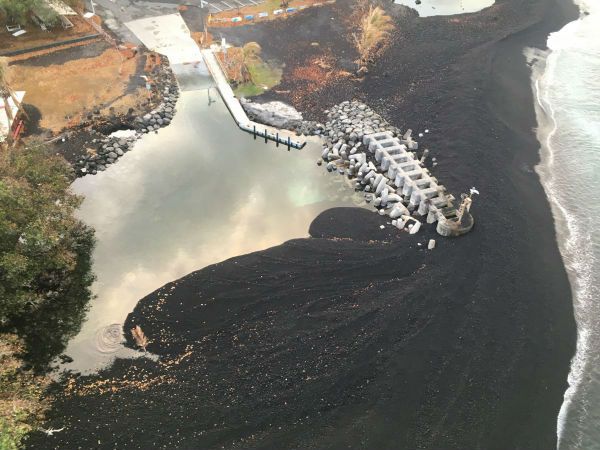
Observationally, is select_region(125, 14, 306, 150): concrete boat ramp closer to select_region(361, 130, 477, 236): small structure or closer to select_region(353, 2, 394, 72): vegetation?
select_region(361, 130, 477, 236): small structure

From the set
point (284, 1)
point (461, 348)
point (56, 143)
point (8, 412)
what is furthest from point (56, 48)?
point (461, 348)

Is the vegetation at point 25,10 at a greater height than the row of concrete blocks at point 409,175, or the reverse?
the vegetation at point 25,10

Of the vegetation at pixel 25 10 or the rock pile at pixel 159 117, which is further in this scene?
the vegetation at pixel 25 10

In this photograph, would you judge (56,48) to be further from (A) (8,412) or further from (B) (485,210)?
(B) (485,210)

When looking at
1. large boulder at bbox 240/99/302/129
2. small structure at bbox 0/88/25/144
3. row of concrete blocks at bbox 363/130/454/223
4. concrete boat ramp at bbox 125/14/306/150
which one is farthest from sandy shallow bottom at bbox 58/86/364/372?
small structure at bbox 0/88/25/144

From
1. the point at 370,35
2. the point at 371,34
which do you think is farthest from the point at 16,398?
the point at 371,34

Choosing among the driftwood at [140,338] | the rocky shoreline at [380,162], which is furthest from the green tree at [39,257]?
the rocky shoreline at [380,162]

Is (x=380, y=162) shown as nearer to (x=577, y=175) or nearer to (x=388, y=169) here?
(x=388, y=169)

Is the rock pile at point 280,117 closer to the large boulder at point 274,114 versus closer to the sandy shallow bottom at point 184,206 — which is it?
the large boulder at point 274,114
